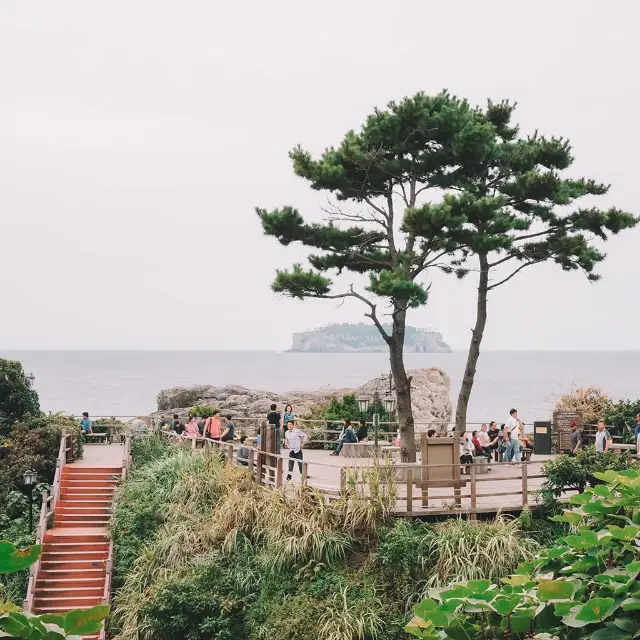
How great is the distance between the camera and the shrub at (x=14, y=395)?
3026cm

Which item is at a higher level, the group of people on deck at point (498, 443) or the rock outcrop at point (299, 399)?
the rock outcrop at point (299, 399)

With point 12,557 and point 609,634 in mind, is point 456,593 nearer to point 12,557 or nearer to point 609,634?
point 609,634

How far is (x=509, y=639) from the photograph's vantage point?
561 centimetres

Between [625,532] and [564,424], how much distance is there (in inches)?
874

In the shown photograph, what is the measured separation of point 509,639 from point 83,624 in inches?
123

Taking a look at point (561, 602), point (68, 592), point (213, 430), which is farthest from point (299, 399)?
point (561, 602)

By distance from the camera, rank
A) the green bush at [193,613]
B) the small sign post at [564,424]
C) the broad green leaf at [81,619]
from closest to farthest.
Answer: the broad green leaf at [81,619] < the green bush at [193,613] < the small sign post at [564,424]

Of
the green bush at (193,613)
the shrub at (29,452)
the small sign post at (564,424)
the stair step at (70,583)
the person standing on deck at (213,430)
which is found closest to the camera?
the green bush at (193,613)

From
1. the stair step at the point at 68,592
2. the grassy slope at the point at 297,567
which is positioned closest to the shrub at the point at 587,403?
the grassy slope at the point at 297,567

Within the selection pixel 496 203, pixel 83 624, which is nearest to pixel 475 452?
pixel 496 203

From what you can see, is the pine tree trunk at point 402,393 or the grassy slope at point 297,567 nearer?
the grassy slope at point 297,567

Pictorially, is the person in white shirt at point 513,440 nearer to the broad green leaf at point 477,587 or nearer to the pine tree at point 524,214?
the pine tree at point 524,214

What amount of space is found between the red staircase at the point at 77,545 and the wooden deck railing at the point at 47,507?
0.54 feet

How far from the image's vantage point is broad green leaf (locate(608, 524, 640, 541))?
6023mm
